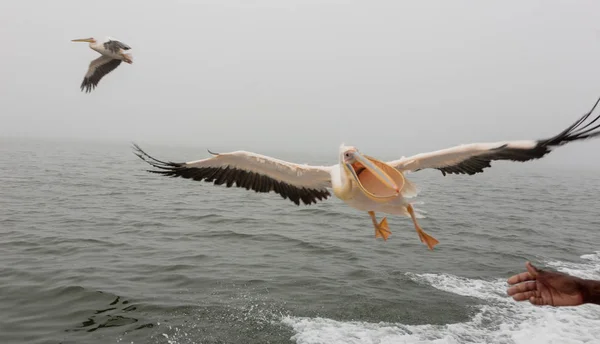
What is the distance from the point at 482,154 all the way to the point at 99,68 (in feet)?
44.6

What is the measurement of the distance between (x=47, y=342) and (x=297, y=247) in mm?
7512

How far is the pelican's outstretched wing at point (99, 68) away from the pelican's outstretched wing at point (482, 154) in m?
12.4

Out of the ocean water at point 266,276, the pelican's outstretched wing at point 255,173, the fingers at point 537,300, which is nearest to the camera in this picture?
the fingers at point 537,300

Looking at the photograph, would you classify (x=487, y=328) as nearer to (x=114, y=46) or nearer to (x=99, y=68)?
(x=114, y=46)

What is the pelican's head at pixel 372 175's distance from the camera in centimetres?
312

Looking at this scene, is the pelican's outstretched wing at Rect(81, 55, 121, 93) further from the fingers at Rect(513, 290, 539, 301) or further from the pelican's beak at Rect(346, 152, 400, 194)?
the fingers at Rect(513, 290, 539, 301)

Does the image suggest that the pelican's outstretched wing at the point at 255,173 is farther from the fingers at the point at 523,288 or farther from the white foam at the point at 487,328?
the white foam at the point at 487,328

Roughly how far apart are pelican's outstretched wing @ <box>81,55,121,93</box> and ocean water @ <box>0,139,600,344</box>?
554 cm

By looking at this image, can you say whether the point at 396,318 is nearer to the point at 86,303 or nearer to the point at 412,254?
the point at 412,254

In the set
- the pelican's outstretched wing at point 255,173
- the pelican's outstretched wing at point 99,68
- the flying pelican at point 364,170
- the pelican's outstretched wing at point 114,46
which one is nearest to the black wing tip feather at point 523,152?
the flying pelican at point 364,170

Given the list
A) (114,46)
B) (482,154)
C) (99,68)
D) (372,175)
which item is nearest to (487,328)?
(482,154)

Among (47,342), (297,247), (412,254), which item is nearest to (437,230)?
(412,254)

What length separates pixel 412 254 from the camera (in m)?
12.3

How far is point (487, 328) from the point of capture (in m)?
7.76
